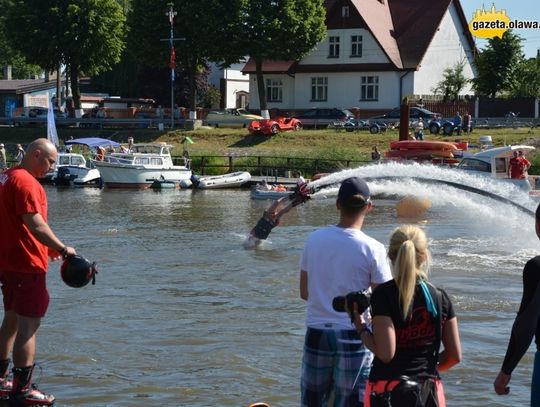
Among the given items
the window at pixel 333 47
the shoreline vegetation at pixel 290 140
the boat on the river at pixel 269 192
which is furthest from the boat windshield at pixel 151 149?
the window at pixel 333 47

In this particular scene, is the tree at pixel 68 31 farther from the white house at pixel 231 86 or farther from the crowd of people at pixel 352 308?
the crowd of people at pixel 352 308

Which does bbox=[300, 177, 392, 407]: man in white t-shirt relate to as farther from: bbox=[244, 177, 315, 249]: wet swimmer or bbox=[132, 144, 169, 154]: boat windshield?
bbox=[132, 144, 169, 154]: boat windshield

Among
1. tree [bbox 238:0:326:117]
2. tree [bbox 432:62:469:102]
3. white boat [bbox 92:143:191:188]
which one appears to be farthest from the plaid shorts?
tree [bbox 432:62:469:102]

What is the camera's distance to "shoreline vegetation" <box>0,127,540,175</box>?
4990 centimetres

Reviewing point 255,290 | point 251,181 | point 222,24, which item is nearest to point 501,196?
point 255,290

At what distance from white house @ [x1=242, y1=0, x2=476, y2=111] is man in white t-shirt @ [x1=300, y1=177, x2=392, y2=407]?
60.8 meters

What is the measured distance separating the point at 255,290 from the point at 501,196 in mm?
7660

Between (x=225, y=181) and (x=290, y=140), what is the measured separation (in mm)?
11378

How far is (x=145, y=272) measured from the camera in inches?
736

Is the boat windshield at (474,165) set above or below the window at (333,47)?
below

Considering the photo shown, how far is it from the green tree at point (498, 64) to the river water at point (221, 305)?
34.6m

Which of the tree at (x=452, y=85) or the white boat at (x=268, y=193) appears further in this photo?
the tree at (x=452, y=85)

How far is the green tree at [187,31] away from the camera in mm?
61906

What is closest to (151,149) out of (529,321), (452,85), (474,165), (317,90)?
(474,165)
